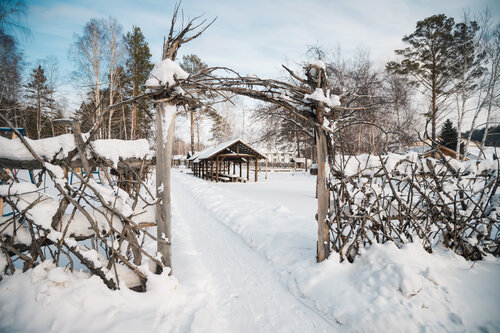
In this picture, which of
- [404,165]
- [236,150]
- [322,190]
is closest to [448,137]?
[236,150]

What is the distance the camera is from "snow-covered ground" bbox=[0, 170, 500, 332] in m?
1.95

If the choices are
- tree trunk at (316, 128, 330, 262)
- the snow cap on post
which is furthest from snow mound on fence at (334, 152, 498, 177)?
the snow cap on post

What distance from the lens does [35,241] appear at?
83.7 inches

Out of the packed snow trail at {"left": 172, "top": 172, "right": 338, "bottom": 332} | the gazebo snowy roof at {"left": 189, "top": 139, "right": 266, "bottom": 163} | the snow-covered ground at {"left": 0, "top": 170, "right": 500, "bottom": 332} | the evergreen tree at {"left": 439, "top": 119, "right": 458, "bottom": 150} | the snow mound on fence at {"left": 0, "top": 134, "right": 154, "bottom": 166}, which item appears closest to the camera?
the snow-covered ground at {"left": 0, "top": 170, "right": 500, "bottom": 332}

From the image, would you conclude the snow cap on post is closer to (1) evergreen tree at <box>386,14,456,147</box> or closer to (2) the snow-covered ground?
(2) the snow-covered ground

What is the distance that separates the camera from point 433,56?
14.2 metres

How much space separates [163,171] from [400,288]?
10.7 ft

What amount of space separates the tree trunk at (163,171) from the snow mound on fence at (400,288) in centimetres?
191

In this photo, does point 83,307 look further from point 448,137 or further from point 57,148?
point 448,137

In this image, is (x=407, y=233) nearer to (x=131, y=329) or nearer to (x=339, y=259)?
(x=339, y=259)

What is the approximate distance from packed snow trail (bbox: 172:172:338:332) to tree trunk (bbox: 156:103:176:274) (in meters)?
0.75

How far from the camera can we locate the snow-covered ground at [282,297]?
76.6 inches

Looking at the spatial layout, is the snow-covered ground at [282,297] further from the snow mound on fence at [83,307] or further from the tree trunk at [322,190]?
the tree trunk at [322,190]

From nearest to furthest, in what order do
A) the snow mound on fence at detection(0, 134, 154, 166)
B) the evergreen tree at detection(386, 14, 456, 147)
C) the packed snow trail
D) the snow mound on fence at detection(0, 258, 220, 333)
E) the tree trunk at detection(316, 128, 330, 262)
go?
the snow mound on fence at detection(0, 258, 220, 333) < the snow mound on fence at detection(0, 134, 154, 166) < the packed snow trail < the tree trunk at detection(316, 128, 330, 262) < the evergreen tree at detection(386, 14, 456, 147)
